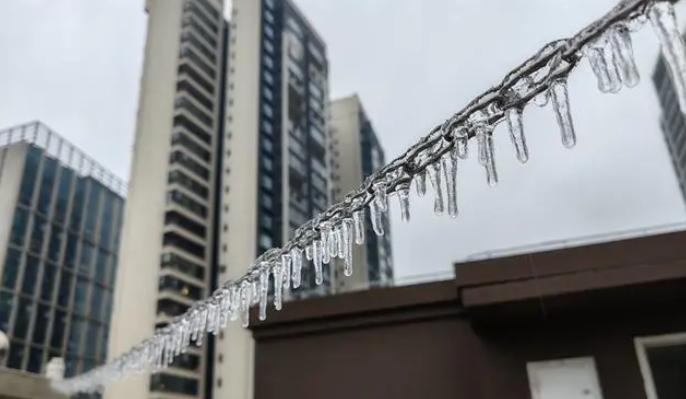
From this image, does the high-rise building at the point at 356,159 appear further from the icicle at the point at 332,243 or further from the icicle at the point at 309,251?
the icicle at the point at 332,243

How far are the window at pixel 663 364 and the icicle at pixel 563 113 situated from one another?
5.44m

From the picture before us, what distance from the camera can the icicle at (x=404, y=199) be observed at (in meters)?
2.71

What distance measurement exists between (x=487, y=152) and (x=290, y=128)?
4165 centimetres

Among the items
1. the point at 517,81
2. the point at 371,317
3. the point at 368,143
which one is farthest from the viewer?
the point at 368,143

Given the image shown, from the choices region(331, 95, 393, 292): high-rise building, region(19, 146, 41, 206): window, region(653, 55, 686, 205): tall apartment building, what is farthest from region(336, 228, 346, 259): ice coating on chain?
region(653, 55, 686, 205): tall apartment building

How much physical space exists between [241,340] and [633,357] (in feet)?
95.5

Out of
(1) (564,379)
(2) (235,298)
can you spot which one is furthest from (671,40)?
(1) (564,379)

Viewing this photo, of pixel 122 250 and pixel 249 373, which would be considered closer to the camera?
pixel 249 373

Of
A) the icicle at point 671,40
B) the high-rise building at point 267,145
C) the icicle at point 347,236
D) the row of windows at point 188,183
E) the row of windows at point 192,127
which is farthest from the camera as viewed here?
the row of windows at point 192,127

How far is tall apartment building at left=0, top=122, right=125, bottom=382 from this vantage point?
128 ft

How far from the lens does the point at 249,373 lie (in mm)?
32438

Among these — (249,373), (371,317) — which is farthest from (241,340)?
(371,317)

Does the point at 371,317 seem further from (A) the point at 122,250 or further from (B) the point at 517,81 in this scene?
(A) the point at 122,250

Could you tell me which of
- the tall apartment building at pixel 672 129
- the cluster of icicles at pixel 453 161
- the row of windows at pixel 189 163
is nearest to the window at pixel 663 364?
the cluster of icicles at pixel 453 161
